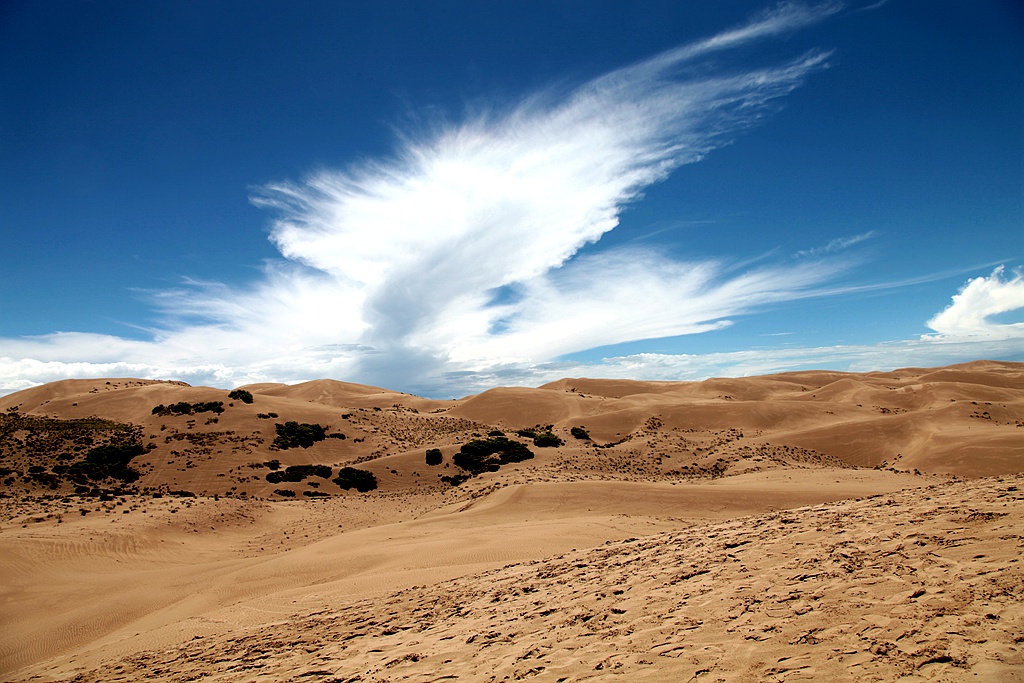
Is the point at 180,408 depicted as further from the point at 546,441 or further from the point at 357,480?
the point at 546,441

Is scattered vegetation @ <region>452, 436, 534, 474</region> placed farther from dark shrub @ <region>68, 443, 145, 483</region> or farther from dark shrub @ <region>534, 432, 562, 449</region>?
dark shrub @ <region>68, 443, 145, 483</region>

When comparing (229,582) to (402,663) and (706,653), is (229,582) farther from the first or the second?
(706,653)

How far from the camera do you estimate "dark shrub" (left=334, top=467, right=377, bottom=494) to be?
104 ft

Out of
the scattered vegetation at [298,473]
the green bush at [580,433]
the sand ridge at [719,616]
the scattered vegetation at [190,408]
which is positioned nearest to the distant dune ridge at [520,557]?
the sand ridge at [719,616]

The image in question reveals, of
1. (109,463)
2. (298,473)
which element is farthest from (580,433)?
(109,463)

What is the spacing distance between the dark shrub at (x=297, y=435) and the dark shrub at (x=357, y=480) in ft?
28.2

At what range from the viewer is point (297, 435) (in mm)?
41344

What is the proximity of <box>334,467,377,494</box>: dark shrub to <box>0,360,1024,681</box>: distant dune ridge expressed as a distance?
0.52m

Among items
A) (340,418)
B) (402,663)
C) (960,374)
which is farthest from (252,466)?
(960,374)

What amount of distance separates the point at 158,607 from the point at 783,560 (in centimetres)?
1445

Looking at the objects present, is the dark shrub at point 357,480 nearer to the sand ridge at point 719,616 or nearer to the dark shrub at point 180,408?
the dark shrub at point 180,408

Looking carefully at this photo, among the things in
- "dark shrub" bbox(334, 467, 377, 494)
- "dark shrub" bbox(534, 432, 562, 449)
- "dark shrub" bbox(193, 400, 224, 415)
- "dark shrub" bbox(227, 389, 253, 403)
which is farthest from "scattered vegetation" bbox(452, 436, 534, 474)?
"dark shrub" bbox(227, 389, 253, 403)

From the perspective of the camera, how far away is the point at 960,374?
7369cm

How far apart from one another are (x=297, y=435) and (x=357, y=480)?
12.0 metres
